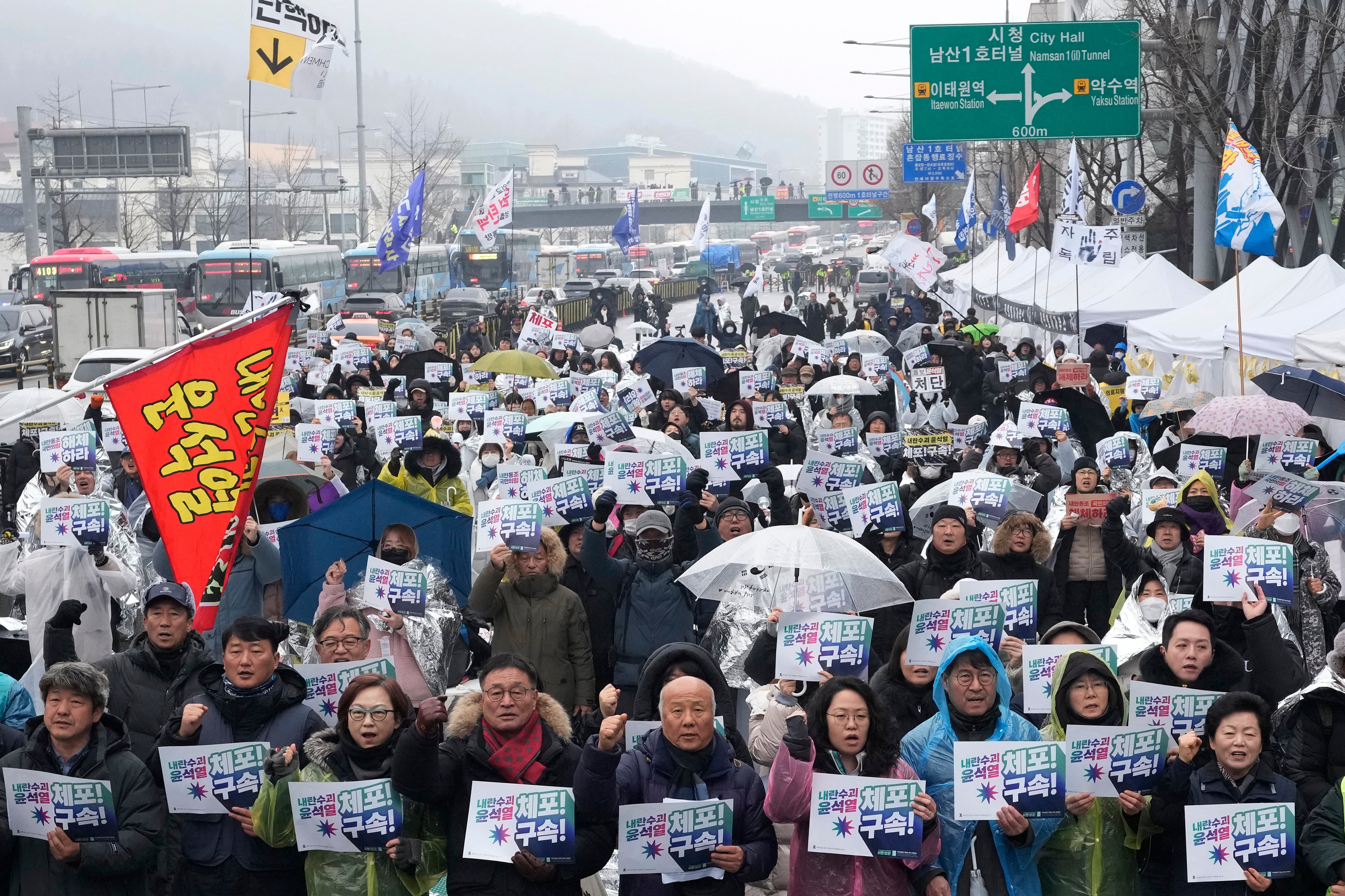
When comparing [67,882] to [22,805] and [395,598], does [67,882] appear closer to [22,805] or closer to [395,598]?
[22,805]

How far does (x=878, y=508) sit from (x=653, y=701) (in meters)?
3.64

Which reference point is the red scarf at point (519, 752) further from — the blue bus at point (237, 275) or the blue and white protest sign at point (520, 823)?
the blue bus at point (237, 275)

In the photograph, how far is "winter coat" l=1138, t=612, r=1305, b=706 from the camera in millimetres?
5660

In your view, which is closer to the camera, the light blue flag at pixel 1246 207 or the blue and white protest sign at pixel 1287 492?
the blue and white protest sign at pixel 1287 492

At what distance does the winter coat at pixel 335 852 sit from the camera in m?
4.90

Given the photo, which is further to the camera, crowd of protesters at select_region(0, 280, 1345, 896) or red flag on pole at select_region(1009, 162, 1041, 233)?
red flag on pole at select_region(1009, 162, 1041, 233)

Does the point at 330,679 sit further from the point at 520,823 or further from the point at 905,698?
the point at 905,698

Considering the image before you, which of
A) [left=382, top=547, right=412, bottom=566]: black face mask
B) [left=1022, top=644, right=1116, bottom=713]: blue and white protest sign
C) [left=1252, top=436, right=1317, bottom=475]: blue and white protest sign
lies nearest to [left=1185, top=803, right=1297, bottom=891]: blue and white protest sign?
[left=1022, top=644, right=1116, bottom=713]: blue and white protest sign

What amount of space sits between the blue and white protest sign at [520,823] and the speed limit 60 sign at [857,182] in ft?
229

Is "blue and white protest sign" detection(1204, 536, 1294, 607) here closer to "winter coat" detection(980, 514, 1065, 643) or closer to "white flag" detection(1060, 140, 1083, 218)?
"winter coat" detection(980, 514, 1065, 643)

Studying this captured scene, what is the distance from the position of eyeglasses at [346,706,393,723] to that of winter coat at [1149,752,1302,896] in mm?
2445

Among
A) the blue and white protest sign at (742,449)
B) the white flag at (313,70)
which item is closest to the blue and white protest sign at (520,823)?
the blue and white protest sign at (742,449)

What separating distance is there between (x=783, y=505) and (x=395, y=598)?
12.7ft

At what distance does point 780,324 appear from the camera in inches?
1006
